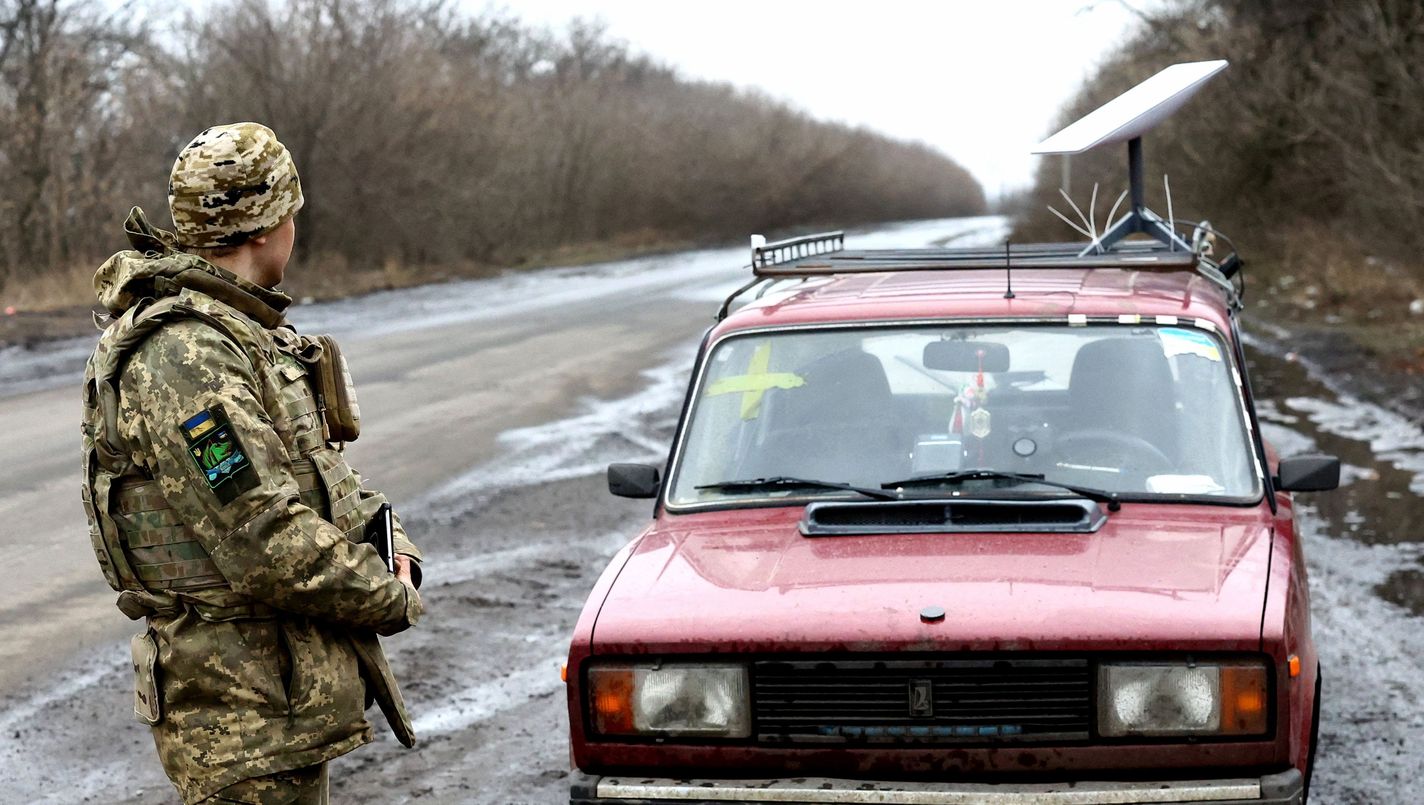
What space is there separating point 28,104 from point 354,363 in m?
12.5

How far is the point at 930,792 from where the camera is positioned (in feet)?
12.2

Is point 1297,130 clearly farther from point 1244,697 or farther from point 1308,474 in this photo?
point 1244,697

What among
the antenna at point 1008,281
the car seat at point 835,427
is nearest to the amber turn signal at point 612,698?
the car seat at point 835,427

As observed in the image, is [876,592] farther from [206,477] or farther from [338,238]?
[338,238]

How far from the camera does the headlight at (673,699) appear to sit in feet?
12.6

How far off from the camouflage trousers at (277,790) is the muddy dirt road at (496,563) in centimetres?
210

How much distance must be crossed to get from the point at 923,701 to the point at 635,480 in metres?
1.49

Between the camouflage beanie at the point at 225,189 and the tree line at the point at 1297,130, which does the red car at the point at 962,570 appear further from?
the tree line at the point at 1297,130

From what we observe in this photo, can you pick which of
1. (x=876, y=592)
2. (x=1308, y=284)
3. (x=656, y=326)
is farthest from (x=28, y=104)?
(x=876, y=592)

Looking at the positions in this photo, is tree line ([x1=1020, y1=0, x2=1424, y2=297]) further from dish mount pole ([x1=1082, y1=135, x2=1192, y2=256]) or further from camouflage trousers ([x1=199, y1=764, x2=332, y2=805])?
camouflage trousers ([x1=199, y1=764, x2=332, y2=805])

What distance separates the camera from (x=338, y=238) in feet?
113

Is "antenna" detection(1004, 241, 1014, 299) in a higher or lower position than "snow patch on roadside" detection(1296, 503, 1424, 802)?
higher

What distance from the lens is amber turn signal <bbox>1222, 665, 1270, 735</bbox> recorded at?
3668mm

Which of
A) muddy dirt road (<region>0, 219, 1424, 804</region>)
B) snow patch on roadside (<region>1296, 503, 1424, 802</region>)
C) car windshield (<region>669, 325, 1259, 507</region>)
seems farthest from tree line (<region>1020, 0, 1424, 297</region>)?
car windshield (<region>669, 325, 1259, 507</region>)
